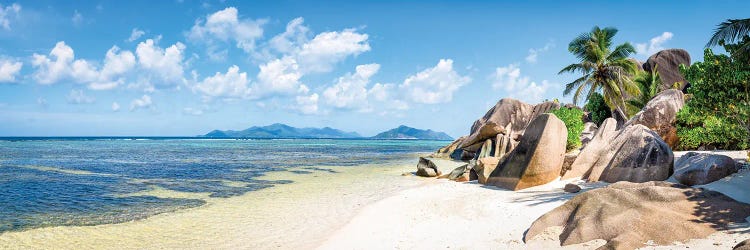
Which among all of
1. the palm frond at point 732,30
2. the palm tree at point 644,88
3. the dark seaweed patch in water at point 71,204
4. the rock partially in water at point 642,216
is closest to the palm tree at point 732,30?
the palm frond at point 732,30

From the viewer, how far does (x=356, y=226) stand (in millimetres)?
11711

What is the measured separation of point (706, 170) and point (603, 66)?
102 feet

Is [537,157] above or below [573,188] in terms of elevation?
above

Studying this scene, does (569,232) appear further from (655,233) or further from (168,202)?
(168,202)

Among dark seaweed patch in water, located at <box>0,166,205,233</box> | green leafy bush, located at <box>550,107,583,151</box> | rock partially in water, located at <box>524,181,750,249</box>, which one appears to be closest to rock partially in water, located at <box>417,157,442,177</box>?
green leafy bush, located at <box>550,107,583,151</box>

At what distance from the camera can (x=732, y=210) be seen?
806 cm

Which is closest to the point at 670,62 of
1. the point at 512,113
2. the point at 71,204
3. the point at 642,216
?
the point at 512,113

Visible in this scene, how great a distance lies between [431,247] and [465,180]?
12039 millimetres

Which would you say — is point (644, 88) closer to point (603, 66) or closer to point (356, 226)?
→ point (603, 66)

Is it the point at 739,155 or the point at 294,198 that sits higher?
the point at 739,155

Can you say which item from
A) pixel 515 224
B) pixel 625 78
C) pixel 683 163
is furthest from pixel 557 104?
pixel 515 224

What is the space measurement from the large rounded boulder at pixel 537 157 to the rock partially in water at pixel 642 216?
6.47 m

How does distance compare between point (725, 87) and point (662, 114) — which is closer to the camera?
point (725, 87)

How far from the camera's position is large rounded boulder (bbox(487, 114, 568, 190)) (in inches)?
614
